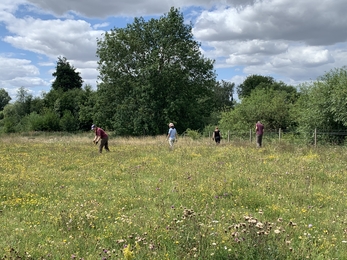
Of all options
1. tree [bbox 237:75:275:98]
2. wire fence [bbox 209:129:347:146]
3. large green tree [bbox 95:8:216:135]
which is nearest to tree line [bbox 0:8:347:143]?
large green tree [bbox 95:8:216:135]

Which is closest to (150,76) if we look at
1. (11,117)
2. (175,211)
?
(175,211)

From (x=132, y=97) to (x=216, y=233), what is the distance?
33003 millimetres

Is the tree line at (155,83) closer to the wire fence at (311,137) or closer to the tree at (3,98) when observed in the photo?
the wire fence at (311,137)

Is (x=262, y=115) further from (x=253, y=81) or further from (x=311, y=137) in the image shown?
(x=253, y=81)

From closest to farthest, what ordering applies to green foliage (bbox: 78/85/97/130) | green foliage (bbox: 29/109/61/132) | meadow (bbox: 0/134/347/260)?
meadow (bbox: 0/134/347/260)
green foliage (bbox: 78/85/97/130)
green foliage (bbox: 29/109/61/132)

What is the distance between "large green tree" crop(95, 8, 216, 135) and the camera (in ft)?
117

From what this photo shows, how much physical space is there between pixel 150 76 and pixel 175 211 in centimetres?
3014

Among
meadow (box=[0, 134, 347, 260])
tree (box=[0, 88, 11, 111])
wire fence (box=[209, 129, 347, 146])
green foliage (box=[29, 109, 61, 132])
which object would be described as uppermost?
tree (box=[0, 88, 11, 111])

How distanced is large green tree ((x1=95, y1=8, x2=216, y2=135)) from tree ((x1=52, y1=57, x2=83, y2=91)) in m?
29.4

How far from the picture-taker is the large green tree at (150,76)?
117ft

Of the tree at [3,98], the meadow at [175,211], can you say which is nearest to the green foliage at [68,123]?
the meadow at [175,211]

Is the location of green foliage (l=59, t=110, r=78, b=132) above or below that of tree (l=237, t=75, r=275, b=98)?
below

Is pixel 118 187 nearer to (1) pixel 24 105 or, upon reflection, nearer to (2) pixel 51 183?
(2) pixel 51 183

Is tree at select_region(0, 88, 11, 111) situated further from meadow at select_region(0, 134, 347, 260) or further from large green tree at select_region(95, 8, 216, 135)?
meadow at select_region(0, 134, 347, 260)
